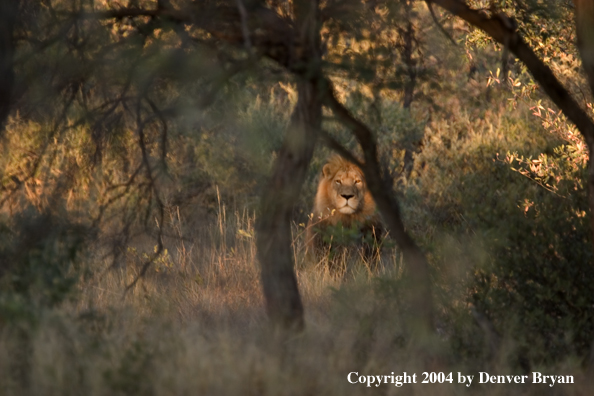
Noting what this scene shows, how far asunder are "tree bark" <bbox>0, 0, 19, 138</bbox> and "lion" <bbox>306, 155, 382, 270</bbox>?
412cm

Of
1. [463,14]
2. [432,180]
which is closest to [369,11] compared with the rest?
[463,14]

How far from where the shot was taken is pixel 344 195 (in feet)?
28.1

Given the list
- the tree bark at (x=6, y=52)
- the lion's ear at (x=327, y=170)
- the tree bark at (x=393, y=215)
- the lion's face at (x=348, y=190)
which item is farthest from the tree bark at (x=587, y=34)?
the lion's ear at (x=327, y=170)

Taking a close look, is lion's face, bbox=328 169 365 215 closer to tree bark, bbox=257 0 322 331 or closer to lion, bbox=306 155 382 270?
lion, bbox=306 155 382 270

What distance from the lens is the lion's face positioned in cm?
857

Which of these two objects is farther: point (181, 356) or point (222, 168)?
point (222, 168)

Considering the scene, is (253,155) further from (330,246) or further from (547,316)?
(330,246)

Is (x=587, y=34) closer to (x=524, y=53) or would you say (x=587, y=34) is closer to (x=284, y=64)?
(x=524, y=53)

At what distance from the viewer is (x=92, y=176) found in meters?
5.38

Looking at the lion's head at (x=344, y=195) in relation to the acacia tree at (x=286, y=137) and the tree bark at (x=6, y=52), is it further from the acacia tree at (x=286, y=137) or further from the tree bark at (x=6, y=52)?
the tree bark at (x=6, y=52)

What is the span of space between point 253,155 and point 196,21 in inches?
34.7

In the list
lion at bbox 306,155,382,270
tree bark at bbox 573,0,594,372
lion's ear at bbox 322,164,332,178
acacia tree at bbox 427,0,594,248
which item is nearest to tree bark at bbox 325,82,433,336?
acacia tree at bbox 427,0,594,248

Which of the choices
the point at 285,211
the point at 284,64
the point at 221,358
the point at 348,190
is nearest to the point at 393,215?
the point at 285,211

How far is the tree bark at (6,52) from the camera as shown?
4.58 m
